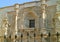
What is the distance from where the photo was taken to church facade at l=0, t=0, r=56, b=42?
15.1 meters

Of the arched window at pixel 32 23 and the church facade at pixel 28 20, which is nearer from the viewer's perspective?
the church facade at pixel 28 20

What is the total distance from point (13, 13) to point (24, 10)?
95 cm

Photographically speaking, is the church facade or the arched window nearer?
the church facade

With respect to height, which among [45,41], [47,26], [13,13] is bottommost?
[45,41]

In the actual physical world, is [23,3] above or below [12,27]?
above

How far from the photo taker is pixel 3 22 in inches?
663

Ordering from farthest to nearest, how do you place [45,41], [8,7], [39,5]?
1. [8,7]
2. [39,5]
3. [45,41]

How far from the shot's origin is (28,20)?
53.8 ft

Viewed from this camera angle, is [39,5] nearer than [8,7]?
Yes

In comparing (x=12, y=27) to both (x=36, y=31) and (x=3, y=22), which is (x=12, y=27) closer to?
(x=3, y=22)

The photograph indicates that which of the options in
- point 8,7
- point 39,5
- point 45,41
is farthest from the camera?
point 8,7

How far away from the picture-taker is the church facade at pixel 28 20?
15.1 m

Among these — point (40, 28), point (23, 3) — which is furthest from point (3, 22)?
point (40, 28)

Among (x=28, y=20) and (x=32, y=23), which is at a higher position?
(x=28, y=20)
